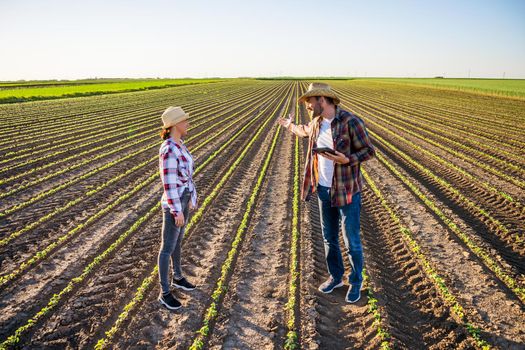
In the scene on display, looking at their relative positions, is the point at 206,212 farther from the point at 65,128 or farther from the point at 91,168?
the point at 65,128

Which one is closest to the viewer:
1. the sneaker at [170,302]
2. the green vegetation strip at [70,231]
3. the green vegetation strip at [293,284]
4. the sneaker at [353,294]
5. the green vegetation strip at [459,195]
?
the green vegetation strip at [293,284]

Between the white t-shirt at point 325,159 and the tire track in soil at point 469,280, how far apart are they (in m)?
2.31

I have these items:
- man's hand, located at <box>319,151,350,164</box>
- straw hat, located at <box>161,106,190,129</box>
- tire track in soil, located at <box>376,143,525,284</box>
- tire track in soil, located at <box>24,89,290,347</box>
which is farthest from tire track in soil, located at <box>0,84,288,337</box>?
tire track in soil, located at <box>376,143,525,284</box>

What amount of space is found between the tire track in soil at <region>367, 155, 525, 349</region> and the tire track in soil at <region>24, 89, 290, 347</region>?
136 inches

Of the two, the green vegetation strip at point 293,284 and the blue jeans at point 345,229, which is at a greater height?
the blue jeans at point 345,229

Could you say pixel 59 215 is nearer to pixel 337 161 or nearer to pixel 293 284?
pixel 293 284

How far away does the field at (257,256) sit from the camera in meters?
3.90

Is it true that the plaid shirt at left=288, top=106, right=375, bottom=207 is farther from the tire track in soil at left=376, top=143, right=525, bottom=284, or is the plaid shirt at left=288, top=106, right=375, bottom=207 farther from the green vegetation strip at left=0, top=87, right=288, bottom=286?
the green vegetation strip at left=0, top=87, right=288, bottom=286

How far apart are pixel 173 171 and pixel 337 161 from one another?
1.70 m

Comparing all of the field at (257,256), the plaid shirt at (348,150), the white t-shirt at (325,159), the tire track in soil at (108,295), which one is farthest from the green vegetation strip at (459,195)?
the tire track in soil at (108,295)

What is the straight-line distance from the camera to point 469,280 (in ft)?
15.9

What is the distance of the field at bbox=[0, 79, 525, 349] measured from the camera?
3898 millimetres

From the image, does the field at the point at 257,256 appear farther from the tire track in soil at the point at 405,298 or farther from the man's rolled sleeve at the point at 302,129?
the man's rolled sleeve at the point at 302,129

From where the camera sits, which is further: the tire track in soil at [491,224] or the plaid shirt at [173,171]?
the tire track in soil at [491,224]
